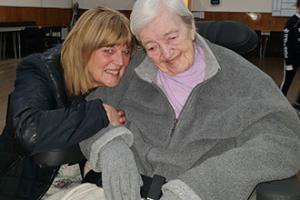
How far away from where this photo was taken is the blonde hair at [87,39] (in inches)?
57.0

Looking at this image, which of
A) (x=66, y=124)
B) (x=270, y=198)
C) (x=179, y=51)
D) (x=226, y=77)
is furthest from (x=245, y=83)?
(x=66, y=124)

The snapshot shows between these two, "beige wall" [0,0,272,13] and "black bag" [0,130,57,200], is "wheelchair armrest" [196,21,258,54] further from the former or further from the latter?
"beige wall" [0,0,272,13]

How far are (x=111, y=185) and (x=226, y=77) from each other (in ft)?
1.63

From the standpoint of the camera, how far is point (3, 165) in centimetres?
152

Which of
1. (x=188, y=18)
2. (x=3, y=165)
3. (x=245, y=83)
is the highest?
(x=188, y=18)

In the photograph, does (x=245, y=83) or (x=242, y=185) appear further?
(x=245, y=83)

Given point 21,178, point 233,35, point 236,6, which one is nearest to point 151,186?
point 21,178

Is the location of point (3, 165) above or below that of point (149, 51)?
below

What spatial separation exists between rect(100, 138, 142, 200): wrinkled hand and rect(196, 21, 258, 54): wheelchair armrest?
0.66 m

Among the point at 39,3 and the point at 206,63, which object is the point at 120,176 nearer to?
the point at 206,63

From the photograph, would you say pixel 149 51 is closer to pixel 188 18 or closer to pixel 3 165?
pixel 188 18

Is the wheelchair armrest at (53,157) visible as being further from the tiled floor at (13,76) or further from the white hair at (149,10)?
the tiled floor at (13,76)

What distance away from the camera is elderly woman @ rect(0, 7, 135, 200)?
1318 millimetres

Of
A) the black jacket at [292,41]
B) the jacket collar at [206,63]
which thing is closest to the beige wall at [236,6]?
the black jacket at [292,41]
